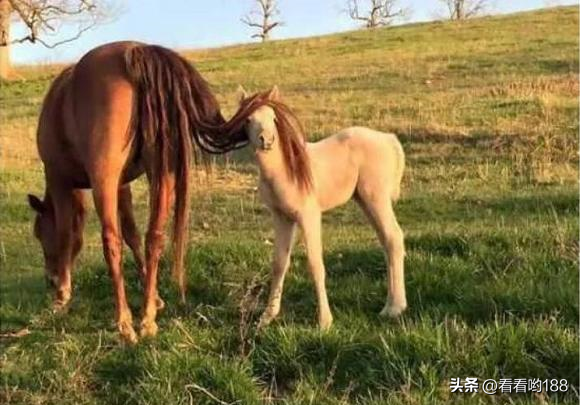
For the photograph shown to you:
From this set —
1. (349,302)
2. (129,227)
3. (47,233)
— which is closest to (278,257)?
(349,302)

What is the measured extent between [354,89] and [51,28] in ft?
44.5

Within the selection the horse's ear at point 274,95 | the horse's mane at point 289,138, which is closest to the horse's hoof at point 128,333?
the horse's mane at point 289,138

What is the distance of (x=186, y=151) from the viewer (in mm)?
5488

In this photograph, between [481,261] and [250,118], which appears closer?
[250,118]

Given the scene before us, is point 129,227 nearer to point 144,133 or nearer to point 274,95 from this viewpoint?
point 144,133

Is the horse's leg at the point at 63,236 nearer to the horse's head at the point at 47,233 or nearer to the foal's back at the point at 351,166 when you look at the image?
the horse's head at the point at 47,233

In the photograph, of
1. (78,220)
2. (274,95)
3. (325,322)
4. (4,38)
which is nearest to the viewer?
(325,322)

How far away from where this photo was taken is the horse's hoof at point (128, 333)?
5.20 m

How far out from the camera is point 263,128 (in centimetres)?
496

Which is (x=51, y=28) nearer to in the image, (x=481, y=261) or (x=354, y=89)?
(x=354, y=89)

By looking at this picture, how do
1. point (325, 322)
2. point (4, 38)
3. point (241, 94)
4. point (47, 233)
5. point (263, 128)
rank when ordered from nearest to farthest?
point (263, 128)
point (325, 322)
point (241, 94)
point (47, 233)
point (4, 38)

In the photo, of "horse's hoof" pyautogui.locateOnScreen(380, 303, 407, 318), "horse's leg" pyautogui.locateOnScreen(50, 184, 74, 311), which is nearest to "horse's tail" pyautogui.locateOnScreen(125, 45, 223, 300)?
"horse's leg" pyautogui.locateOnScreen(50, 184, 74, 311)

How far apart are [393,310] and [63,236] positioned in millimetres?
2666

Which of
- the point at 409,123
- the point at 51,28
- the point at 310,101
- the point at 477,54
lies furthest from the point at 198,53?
the point at 409,123
